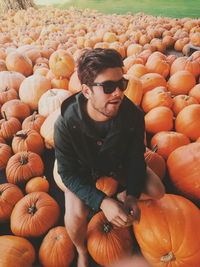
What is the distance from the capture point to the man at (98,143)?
128 centimetres

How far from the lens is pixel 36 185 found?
1.87 metres

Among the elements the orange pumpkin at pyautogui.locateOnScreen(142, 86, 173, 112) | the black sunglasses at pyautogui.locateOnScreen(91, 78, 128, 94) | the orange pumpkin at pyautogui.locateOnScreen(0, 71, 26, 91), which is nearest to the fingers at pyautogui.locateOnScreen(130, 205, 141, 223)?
the black sunglasses at pyautogui.locateOnScreen(91, 78, 128, 94)

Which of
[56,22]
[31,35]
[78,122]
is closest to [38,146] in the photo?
[78,122]

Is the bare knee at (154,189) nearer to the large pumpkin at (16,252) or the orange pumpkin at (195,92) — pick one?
the large pumpkin at (16,252)

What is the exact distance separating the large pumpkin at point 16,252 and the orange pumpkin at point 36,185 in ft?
1.39

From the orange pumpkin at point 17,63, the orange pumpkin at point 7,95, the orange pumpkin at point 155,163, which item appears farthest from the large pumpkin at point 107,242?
the orange pumpkin at point 17,63

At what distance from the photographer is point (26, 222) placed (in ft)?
5.16

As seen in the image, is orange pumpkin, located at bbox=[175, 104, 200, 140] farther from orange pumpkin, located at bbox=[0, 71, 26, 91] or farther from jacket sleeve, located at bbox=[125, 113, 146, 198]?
orange pumpkin, located at bbox=[0, 71, 26, 91]

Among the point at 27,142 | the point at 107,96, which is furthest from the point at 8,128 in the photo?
the point at 107,96

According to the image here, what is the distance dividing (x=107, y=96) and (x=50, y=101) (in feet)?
4.92

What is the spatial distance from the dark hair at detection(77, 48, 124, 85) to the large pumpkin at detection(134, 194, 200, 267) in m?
Answer: 0.89

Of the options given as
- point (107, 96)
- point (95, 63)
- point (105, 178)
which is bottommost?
point (105, 178)

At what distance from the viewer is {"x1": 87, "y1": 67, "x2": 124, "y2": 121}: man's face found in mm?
1250

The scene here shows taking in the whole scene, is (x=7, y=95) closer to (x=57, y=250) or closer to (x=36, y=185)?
(x=36, y=185)
